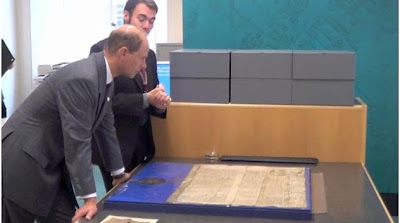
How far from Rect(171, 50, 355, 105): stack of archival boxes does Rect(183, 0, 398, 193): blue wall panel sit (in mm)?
1186

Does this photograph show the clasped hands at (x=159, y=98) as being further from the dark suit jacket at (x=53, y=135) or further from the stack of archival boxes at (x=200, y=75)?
the dark suit jacket at (x=53, y=135)

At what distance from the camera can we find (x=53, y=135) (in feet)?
6.97

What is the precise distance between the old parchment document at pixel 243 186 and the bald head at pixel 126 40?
53 centimetres

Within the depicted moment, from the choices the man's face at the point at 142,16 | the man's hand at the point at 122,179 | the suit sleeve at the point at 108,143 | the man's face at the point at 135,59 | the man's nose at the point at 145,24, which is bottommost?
the man's hand at the point at 122,179

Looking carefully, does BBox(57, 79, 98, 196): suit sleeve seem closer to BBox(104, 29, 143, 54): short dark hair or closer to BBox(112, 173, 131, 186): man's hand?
BBox(104, 29, 143, 54): short dark hair

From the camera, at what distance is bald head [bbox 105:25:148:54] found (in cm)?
211

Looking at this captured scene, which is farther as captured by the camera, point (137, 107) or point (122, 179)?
point (137, 107)

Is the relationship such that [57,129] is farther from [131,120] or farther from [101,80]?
[131,120]

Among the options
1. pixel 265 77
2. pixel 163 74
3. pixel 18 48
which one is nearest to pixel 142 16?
pixel 265 77

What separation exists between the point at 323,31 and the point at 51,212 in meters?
2.27

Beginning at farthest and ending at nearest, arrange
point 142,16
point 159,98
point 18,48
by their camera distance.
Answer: point 18,48 → point 142,16 → point 159,98

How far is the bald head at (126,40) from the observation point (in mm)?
2107

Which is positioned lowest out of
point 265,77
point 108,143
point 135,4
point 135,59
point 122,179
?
point 122,179

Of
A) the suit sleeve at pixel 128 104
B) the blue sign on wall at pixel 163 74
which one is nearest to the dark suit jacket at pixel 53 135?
the suit sleeve at pixel 128 104
